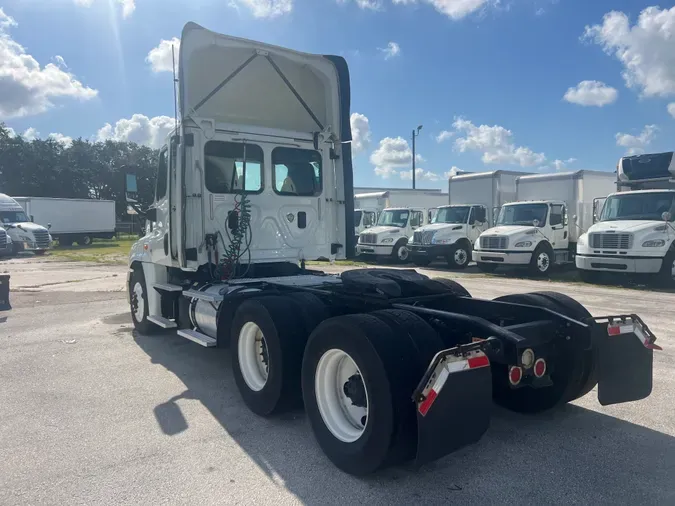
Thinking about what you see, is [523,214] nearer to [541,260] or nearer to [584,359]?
[541,260]

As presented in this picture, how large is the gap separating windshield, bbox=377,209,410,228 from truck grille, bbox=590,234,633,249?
9.47 meters

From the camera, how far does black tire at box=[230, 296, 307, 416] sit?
13.9 feet

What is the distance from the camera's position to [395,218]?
2275cm

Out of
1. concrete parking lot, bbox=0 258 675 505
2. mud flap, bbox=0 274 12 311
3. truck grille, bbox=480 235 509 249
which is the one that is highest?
truck grille, bbox=480 235 509 249

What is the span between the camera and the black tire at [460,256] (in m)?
18.8

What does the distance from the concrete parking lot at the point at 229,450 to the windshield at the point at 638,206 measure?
27.4 ft

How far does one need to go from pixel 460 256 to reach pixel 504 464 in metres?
15.8

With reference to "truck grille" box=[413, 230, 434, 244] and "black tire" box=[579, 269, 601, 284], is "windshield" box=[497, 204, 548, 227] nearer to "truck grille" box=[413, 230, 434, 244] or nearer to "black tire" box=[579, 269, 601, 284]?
"truck grille" box=[413, 230, 434, 244]

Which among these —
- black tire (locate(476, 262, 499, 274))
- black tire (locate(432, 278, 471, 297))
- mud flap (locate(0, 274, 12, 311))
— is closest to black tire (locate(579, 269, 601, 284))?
black tire (locate(476, 262, 499, 274))

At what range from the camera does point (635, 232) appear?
1289 centimetres

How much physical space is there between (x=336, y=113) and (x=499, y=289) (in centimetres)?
741

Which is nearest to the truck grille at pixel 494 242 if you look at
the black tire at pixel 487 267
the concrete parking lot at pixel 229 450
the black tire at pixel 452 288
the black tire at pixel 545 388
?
the black tire at pixel 487 267

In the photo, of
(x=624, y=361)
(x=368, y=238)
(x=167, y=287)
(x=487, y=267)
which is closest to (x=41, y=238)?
(x=368, y=238)

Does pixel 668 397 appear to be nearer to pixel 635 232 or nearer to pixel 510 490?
pixel 510 490
